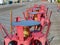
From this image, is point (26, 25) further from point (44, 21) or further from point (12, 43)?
point (44, 21)

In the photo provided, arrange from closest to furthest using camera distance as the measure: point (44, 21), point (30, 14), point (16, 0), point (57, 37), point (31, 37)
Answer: point (31, 37) → point (44, 21) → point (57, 37) → point (30, 14) → point (16, 0)

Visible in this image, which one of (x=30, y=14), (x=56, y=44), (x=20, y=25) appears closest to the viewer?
(x=20, y=25)

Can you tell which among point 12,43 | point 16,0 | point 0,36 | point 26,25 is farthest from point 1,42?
point 16,0

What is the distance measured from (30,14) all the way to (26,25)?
21.9ft

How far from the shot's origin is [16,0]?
8812 centimetres

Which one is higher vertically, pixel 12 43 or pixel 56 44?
pixel 12 43

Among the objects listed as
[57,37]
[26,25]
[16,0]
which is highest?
[26,25]

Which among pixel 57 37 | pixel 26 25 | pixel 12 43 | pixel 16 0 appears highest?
pixel 26 25

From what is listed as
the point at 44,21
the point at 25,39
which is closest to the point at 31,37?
the point at 25,39

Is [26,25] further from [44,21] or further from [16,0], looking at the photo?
[16,0]

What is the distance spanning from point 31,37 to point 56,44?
2673 millimetres

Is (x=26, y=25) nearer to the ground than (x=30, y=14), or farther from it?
farther from it

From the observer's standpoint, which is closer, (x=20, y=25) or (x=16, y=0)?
(x=20, y=25)

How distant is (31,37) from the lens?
9602 millimetres
